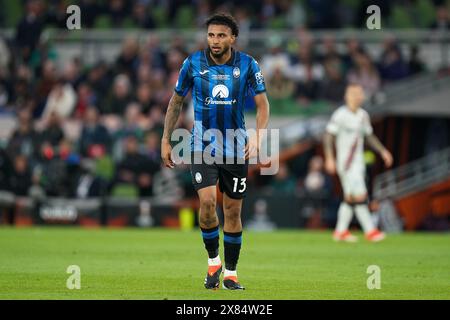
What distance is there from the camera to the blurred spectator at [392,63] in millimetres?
26484

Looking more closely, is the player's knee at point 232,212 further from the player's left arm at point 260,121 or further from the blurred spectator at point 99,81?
the blurred spectator at point 99,81

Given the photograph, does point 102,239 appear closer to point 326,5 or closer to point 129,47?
point 129,47

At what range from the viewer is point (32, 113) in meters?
27.9

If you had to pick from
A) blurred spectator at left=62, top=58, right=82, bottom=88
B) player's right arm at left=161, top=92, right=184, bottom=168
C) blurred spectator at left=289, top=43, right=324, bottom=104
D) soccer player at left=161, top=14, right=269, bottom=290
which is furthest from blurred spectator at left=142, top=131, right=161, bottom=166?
soccer player at left=161, top=14, right=269, bottom=290

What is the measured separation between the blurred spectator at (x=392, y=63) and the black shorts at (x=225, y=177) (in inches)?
613

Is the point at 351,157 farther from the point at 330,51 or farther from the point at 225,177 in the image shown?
the point at 225,177

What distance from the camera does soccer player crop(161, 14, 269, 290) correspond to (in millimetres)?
11461

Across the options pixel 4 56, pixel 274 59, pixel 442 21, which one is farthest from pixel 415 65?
pixel 4 56

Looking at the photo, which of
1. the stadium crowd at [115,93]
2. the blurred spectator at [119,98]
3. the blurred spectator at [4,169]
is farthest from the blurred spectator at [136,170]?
the blurred spectator at [119,98]

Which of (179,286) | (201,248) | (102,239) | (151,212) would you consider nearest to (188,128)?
(151,212)

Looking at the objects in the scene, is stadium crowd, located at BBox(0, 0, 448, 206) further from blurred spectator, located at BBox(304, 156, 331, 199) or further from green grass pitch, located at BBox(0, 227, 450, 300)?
green grass pitch, located at BBox(0, 227, 450, 300)

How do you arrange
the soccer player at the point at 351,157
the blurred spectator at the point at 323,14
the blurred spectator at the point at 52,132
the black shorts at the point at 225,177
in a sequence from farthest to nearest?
the blurred spectator at the point at 323,14 < the blurred spectator at the point at 52,132 < the soccer player at the point at 351,157 < the black shorts at the point at 225,177

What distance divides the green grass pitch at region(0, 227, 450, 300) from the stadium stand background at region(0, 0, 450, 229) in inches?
90.0

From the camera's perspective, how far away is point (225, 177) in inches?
454
